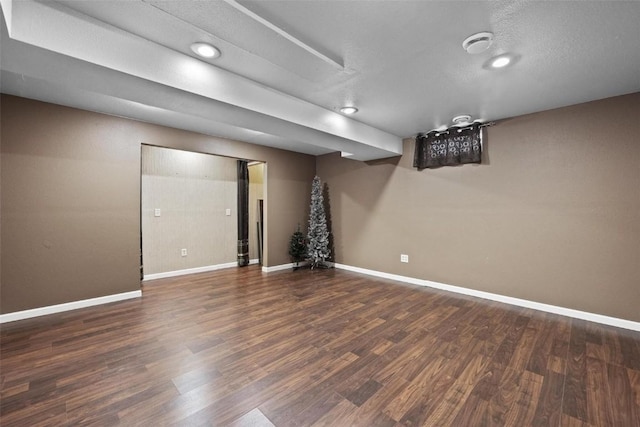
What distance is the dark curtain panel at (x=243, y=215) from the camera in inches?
232

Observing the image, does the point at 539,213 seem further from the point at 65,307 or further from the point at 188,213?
the point at 65,307

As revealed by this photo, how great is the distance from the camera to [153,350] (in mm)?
2334

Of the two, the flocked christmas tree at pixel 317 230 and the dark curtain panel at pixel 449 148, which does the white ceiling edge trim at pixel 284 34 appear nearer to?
the dark curtain panel at pixel 449 148

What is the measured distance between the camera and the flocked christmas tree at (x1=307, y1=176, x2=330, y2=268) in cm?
557

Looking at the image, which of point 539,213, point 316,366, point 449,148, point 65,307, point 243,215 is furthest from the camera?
point 243,215

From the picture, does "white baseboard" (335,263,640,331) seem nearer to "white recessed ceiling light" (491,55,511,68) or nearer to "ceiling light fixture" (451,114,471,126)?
"ceiling light fixture" (451,114,471,126)

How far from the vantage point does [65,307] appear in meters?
3.21

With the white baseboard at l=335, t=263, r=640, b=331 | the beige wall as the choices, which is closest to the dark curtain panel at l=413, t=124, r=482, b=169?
the white baseboard at l=335, t=263, r=640, b=331

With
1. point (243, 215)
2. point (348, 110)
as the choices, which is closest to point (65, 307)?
point (243, 215)

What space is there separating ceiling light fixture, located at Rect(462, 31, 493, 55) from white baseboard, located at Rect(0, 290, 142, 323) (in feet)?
15.9

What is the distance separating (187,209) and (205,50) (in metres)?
3.89

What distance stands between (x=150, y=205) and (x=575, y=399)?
5.95 m

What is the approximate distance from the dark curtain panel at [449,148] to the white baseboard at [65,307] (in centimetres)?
493

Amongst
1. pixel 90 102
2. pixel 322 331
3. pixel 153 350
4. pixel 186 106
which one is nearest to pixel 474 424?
pixel 322 331
